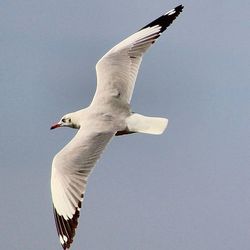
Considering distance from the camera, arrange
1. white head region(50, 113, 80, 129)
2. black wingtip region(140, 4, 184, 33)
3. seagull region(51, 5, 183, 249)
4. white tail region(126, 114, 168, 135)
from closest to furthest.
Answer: seagull region(51, 5, 183, 249) < white tail region(126, 114, 168, 135) < white head region(50, 113, 80, 129) < black wingtip region(140, 4, 184, 33)

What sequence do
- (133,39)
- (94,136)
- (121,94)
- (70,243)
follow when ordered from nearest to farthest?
(70,243) < (94,136) < (121,94) < (133,39)

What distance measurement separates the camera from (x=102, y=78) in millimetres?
13648

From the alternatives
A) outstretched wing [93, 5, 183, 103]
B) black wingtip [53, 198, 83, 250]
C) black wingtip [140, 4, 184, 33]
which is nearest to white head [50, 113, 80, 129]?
outstretched wing [93, 5, 183, 103]

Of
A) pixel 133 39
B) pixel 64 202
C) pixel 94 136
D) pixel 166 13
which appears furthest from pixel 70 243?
pixel 166 13

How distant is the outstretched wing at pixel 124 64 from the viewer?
13.4 metres

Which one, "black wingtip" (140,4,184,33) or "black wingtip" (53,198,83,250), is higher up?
"black wingtip" (140,4,184,33)

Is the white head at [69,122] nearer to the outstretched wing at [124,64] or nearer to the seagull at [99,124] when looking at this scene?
the seagull at [99,124]

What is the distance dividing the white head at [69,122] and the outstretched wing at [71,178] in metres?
0.89

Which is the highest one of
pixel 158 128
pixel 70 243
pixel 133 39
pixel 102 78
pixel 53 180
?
pixel 133 39

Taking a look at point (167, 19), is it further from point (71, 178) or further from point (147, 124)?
point (71, 178)

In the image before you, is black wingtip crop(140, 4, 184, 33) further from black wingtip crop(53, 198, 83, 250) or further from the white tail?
black wingtip crop(53, 198, 83, 250)

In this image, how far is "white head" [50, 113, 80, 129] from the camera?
43.0ft

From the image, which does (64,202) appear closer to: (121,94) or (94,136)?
(94,136)

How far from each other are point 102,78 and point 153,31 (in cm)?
140
